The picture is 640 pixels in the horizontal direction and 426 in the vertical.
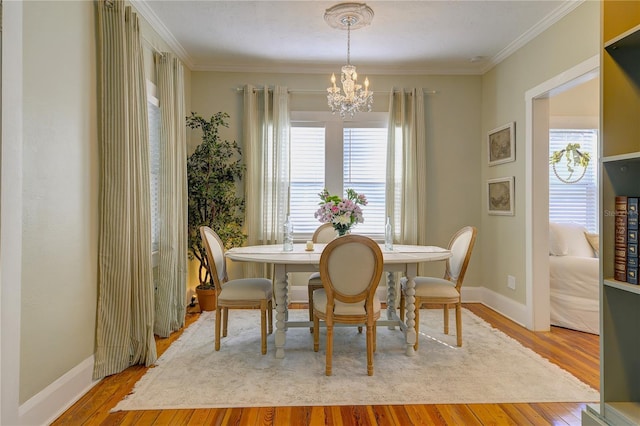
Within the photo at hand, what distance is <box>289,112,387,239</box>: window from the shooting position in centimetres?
473

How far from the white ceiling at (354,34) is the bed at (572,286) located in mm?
2162

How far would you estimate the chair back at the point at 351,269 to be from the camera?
8.36 feet

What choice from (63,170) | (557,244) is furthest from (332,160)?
(63,170)

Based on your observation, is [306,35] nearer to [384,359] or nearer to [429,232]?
[429,232]

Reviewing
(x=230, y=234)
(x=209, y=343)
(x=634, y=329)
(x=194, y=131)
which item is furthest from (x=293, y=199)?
(x=634, y=329)

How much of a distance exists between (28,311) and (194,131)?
122 inches

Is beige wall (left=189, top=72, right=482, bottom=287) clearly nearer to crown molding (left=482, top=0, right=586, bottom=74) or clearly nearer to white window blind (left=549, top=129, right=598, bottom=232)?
crown molding (left=482, top=0, right=586, bottom=74)

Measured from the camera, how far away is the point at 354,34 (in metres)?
3.79

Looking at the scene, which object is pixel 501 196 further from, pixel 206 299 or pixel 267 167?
pixel 206 299

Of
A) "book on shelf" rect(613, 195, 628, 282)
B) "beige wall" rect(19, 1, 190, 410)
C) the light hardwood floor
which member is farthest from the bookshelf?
"beige wall" rect(19, 1, 190, 410)

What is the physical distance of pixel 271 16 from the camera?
3.43 meters

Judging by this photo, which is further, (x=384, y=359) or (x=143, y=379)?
(x=384, y=359)

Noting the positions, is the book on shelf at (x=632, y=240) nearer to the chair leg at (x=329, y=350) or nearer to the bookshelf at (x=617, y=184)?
the bookshelf at (x=617, y=184)

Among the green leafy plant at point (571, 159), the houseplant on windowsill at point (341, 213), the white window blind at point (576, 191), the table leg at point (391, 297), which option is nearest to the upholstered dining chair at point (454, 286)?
the table leg at point (391, 297)
